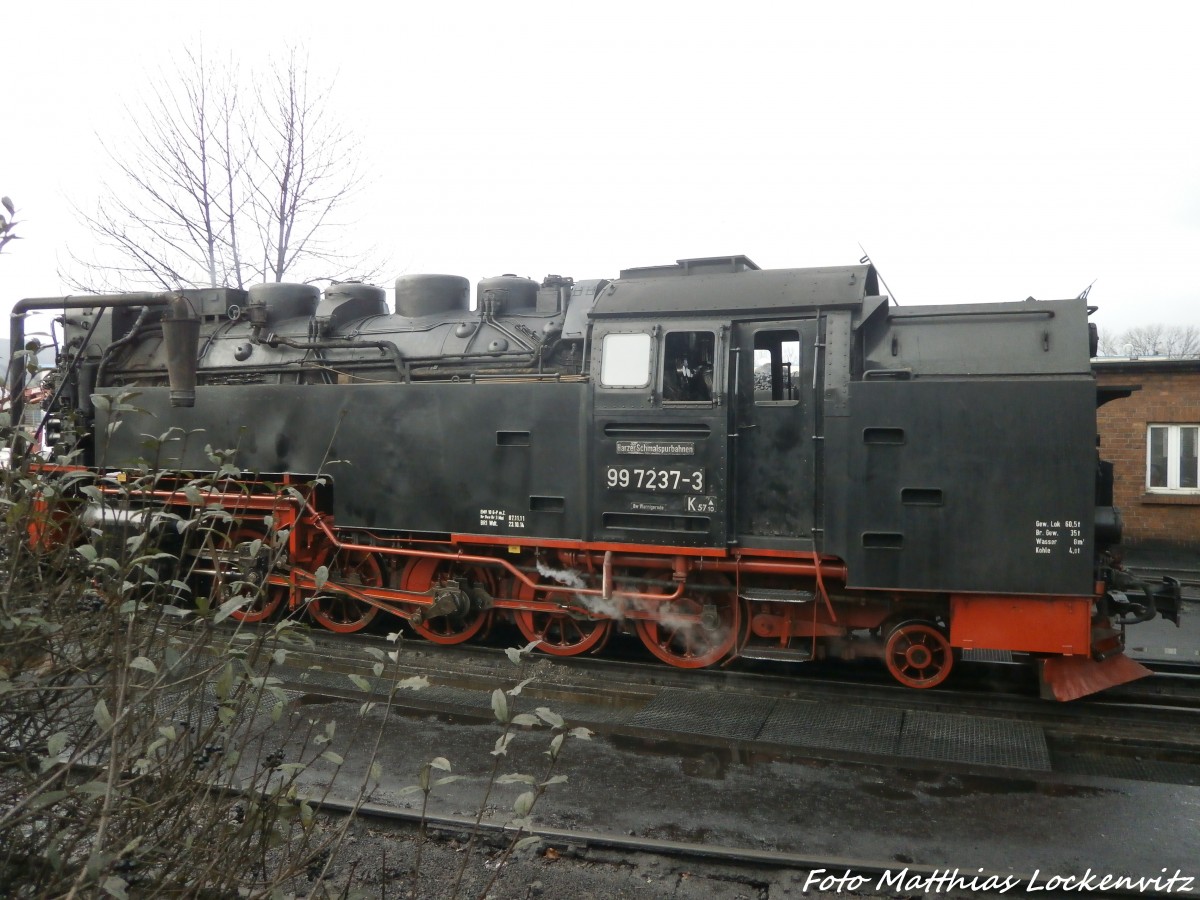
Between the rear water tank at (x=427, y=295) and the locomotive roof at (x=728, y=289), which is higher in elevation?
the rear water tank at (x=427, y=295)

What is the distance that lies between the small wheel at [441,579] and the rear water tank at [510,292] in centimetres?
256

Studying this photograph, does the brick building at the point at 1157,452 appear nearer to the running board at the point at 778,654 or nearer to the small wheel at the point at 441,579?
the running board at the point at 778,654

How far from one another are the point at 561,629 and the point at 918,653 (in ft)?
9.93

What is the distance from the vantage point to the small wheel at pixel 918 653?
6.89 m

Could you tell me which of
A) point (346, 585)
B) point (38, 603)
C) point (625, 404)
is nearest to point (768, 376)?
point (625, 404)

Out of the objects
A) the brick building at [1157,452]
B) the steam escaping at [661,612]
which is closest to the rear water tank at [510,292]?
the steam escaping at [661,612]

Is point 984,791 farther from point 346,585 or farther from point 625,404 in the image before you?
point 346,585

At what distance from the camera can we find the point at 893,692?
697cm

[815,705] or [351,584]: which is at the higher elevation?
[351,584]

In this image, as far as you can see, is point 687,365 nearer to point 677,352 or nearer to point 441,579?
point 677,352

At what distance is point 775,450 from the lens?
6.86 metres

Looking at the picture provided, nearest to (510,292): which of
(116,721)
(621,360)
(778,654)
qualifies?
(621,360)

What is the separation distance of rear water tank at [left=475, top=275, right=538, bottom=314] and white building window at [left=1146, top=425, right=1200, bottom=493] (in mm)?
11355

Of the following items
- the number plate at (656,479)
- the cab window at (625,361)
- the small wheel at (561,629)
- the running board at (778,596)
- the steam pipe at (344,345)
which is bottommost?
the small wheel at (561,629)
